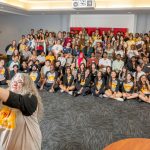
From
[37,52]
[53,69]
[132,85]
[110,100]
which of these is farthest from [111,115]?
[37,52]

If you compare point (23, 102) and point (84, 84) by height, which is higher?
point (23, 102)

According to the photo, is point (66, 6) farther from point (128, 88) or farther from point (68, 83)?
point (128, 88)

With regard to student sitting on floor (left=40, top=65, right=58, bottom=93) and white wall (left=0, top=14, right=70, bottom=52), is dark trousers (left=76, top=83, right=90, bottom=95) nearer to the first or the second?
student sitting on floor (left=40, top=65, right=58, bottom=93)

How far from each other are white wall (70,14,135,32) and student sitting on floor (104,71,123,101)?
4966mm

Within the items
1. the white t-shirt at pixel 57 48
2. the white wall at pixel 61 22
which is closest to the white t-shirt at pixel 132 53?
the white t-shirt at pixel 57 48

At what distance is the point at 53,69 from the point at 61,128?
126 inches

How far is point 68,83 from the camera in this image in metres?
6.50

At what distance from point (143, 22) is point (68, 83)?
559 cm

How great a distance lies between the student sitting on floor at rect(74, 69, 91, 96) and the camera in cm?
614

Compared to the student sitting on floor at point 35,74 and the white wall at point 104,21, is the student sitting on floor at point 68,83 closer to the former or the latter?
the student sitting on floor at point 35,74

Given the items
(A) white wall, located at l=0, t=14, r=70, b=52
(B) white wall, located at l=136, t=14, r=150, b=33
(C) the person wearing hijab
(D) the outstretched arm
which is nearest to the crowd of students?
(B) white wall, located at l=136, t=14, r=150, b=33

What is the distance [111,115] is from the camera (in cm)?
457

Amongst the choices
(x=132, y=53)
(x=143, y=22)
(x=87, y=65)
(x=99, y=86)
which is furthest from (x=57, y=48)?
(x=143, y=22)

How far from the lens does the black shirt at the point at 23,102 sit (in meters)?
1.61
